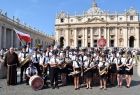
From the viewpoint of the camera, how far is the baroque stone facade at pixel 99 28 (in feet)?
376

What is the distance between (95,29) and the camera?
387 feet

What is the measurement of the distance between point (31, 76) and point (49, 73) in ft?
2.83

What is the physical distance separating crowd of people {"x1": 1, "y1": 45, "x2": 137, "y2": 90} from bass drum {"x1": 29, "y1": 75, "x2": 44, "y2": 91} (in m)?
0.62

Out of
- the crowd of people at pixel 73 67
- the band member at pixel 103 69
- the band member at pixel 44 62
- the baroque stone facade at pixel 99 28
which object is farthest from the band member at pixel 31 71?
the baroque stone facade at pixel 99 28

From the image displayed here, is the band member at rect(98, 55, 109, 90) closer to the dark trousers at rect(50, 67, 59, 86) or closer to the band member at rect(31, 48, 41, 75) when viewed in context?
the dark trousers at rect(50, 67, 59, 86)

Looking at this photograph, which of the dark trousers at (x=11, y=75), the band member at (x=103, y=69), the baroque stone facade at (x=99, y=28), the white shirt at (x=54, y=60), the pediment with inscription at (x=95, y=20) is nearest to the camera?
the band member at (x=103, y=69)

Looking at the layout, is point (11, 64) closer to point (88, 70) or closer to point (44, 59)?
point (44, 59)

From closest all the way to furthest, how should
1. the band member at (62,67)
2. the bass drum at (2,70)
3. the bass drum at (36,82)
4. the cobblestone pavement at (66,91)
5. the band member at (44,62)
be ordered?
1. the cobblestone pavement at (66,91)
2. the bass drum at (36,82)
3. the band member at (62,67)
4. the band member at (44,62)
5. the bass drum at (2,70)

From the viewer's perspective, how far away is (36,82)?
1490cm

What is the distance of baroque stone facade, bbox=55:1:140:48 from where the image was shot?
11450 centimetres

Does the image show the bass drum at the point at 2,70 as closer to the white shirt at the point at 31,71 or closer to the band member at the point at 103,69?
the white shirt at the point at 31,71

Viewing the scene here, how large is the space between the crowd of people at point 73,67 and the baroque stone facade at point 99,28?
96562mm

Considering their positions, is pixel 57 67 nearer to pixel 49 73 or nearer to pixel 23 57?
pixel 49 73

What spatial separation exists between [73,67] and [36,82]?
1898 millimetres
